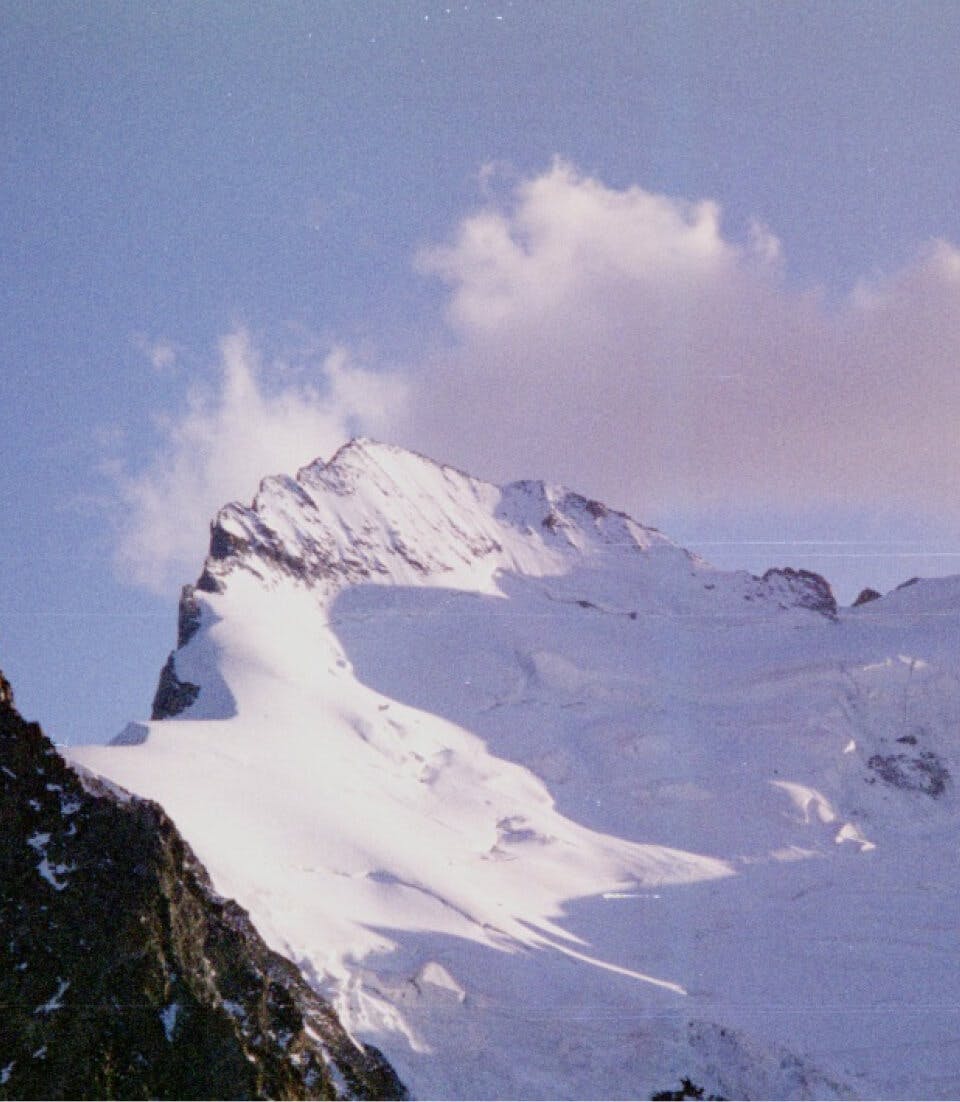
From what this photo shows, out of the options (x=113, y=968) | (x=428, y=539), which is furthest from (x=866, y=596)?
(x=113, y=968)

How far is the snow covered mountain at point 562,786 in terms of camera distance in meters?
45.2

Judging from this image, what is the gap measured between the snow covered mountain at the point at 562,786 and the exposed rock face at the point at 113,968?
14.9 metres

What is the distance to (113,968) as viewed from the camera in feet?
76.1

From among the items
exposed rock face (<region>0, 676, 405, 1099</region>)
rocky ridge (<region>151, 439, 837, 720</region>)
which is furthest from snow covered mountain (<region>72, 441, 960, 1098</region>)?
exposed rock face (<region>0, 676, 405, 1099</region>)

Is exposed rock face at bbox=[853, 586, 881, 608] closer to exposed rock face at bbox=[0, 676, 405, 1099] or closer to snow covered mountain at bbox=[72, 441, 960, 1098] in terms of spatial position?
snow covered mountain at bbox=[72, 441, 960, 1098]

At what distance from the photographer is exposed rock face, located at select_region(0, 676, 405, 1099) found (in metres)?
22.1

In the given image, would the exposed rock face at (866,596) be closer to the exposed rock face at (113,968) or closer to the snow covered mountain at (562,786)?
the snow covered mountain at (562,786)

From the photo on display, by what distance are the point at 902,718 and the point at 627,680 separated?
66.7 feet

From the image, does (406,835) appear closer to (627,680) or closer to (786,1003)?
(786,1003)

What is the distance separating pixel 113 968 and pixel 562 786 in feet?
199

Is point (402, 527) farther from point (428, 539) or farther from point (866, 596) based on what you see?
point (866, 596)

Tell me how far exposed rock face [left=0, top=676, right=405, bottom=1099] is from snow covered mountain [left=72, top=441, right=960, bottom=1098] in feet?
49.0

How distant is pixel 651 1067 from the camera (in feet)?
139

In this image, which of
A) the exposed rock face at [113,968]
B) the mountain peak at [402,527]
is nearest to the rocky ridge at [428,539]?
the mountain peak at [402,527]
